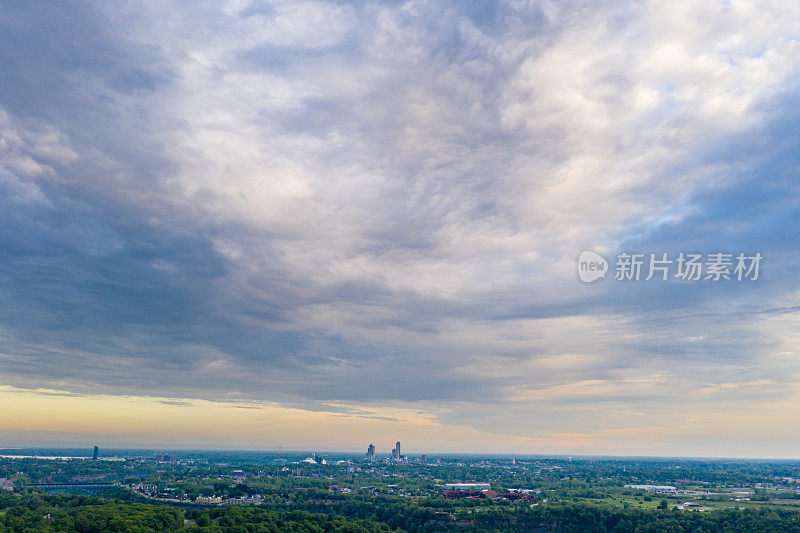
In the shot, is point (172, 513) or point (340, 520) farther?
point (340, 520)

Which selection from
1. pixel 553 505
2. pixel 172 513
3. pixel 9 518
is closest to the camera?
pixel 9 518

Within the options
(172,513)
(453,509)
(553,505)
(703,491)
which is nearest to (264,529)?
(172,513)

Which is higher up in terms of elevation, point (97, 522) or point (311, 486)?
point (97, 522)

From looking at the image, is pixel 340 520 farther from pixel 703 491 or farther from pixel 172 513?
pixel 703 491

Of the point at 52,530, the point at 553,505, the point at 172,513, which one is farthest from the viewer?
the point at 553,505

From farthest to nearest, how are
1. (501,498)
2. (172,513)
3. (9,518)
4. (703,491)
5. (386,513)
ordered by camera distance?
(703,491) → (501,498) → (386,513) → (172,513) → (9,518)

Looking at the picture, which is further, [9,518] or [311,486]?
[311,486]

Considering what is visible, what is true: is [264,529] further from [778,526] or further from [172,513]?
[778,526]

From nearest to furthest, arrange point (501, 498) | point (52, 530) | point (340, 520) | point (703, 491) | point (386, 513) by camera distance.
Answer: point (52, 530) < point (340, 520) < point (386, 513) < point (501, 498) < point (703, 491)

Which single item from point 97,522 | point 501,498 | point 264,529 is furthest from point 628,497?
point 97,522

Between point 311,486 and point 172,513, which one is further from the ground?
point 172,513
